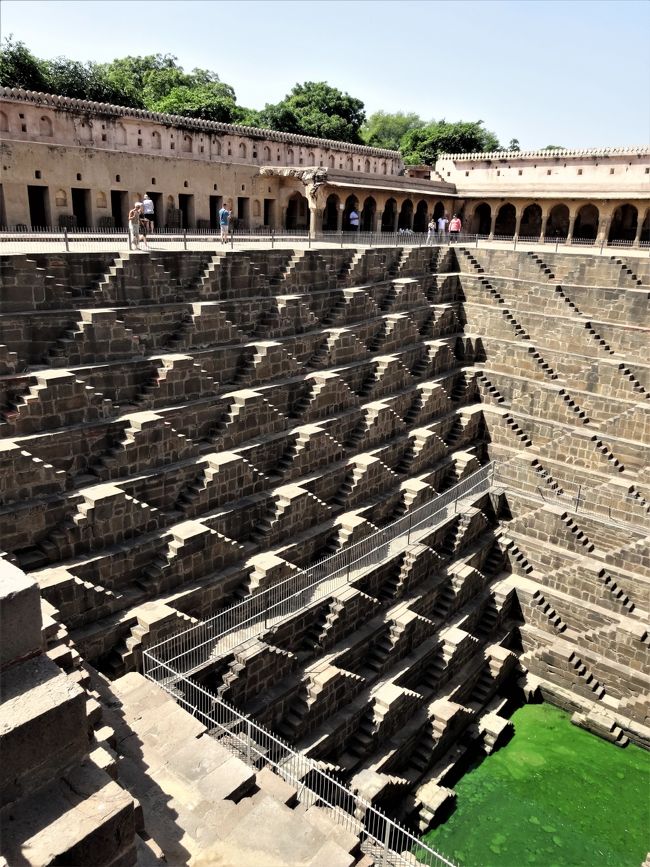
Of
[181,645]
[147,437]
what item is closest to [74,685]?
[181,645]

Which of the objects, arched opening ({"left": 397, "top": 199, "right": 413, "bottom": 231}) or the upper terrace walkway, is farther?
arched opening ({"left": 397, "top": 199, "right": 413, "bottom": 231})

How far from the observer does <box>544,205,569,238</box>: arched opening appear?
1427 inches

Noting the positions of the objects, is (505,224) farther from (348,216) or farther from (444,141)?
(444,141)

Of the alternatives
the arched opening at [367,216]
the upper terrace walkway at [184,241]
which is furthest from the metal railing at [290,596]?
the arched opening at [367,216]

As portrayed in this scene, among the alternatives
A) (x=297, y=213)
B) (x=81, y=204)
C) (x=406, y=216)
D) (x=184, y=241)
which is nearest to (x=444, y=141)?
(x=406, y=216)

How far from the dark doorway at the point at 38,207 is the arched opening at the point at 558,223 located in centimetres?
2747

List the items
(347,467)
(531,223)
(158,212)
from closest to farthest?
1. (347,467)
2. (158,212)
3. (531,223)

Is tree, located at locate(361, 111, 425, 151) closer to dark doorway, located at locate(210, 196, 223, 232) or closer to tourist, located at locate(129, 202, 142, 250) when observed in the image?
dark doorway, located at locate(210, 196, 223, 232)

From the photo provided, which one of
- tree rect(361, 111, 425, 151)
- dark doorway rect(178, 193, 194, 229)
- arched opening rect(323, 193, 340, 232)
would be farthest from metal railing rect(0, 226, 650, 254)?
tree rect(361, 111, 425, 151)

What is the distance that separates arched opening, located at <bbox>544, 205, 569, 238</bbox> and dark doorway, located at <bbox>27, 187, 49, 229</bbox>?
2747 cm

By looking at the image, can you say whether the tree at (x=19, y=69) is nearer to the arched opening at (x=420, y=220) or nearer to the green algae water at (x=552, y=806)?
the arched opening at (x=420, y=220)

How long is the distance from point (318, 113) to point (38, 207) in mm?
35308

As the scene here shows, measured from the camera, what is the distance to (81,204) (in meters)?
18.9

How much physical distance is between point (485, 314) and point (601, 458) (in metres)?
6.15
